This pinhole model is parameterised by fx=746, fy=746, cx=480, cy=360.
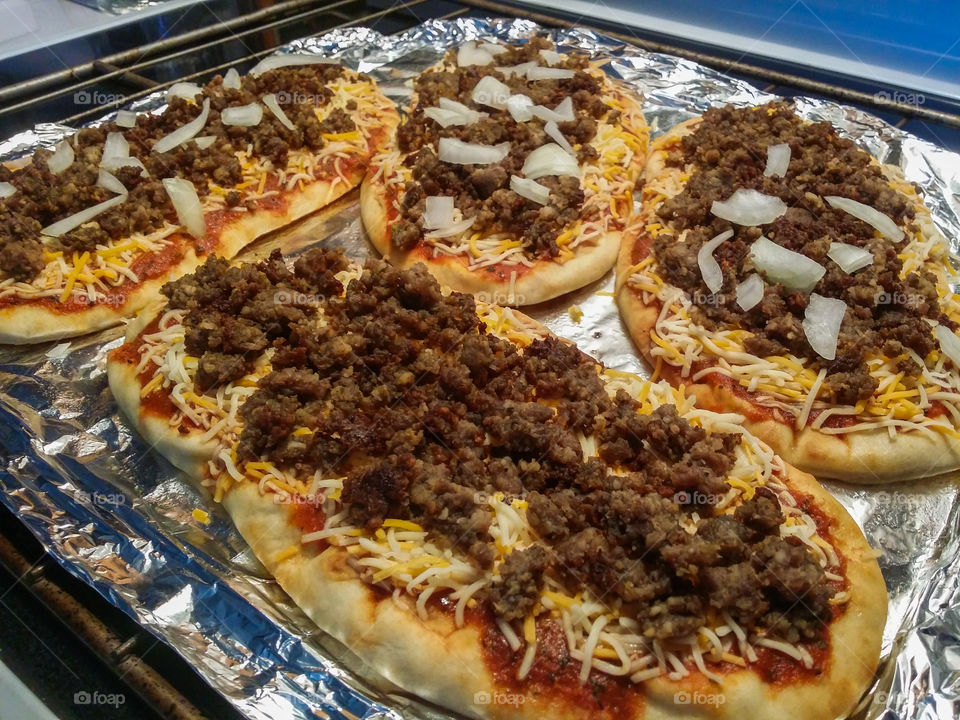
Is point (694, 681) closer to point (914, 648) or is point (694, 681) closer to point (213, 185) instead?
point (914, 648)

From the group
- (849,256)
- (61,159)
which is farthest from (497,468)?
(61,159)

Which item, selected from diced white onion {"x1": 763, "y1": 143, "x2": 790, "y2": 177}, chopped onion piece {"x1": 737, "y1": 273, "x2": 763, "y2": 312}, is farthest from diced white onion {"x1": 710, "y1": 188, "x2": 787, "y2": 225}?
chopped onion piece {"x1": 737, "y1": 273, "x2": 763, "y2": 312}

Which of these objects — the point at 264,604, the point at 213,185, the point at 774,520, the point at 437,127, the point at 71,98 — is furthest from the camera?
the point at 71,98

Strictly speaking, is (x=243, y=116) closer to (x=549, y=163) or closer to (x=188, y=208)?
(x=188, y=208)

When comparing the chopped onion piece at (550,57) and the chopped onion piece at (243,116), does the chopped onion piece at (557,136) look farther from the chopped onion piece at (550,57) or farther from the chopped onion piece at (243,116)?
the chopped onion piece at (243,116)

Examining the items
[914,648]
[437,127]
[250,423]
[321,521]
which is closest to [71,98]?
[437,127]

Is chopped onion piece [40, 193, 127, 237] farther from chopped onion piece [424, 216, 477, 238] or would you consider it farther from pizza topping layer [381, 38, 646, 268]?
chopped onion piece [424, 216, 477, 238]
